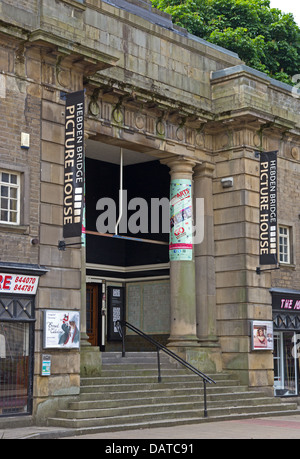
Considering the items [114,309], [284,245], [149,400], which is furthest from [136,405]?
[284,245]

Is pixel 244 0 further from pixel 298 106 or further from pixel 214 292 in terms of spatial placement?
pixel 214 292

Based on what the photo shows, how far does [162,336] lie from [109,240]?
3559 mm

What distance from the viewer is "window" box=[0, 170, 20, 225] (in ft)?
52.6

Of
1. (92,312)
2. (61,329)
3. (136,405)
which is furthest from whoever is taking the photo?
(92,312)

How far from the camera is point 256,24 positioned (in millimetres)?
38781

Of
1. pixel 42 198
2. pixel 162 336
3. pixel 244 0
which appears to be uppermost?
pixel 244 0

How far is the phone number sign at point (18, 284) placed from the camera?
15.6m

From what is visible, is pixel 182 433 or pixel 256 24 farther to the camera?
pixel 256 24

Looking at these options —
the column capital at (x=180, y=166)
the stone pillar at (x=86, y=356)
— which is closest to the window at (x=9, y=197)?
the stone pillar at (x=86, y=356)

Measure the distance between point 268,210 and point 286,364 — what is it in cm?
489

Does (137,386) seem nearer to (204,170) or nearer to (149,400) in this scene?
(149,400)

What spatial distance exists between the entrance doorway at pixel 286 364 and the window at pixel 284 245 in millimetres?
2283
